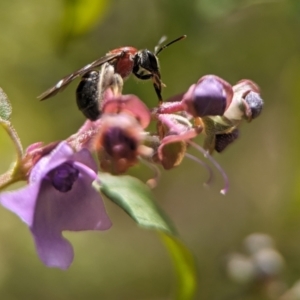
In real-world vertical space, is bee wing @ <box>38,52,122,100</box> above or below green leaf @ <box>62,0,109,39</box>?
above

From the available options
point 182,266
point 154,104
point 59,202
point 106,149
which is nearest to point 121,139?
point 106,149

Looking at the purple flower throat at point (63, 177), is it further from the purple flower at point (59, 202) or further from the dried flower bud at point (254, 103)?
the dried flower bud at point (254, 103)

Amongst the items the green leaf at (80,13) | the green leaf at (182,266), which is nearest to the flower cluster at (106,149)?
the green leaf at (182,266)

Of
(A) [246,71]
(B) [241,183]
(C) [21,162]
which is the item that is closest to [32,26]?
(A) [246,71]

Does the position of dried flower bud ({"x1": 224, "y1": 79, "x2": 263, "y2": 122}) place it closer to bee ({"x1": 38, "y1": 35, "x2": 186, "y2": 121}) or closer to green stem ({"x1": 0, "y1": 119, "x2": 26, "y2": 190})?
bee ({"x1": 38, "y1": 35, "x2": 186, "y2": 121})

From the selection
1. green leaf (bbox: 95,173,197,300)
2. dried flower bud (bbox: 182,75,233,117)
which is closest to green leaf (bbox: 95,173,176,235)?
green leaf (bbox: 95,173,197,300)

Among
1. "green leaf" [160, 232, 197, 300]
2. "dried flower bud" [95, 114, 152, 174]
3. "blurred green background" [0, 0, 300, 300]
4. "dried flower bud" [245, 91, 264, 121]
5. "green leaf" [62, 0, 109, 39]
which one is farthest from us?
"blurred green background" [0, 0, 300, 300]

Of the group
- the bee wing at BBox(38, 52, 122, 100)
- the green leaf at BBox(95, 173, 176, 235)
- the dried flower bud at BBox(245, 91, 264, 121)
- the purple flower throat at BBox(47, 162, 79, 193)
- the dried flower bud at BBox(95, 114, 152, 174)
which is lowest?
the green leaf at BBox(95, 173, 176, 235)

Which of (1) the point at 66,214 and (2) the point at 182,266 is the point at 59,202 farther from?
(2) the point at 182,266
